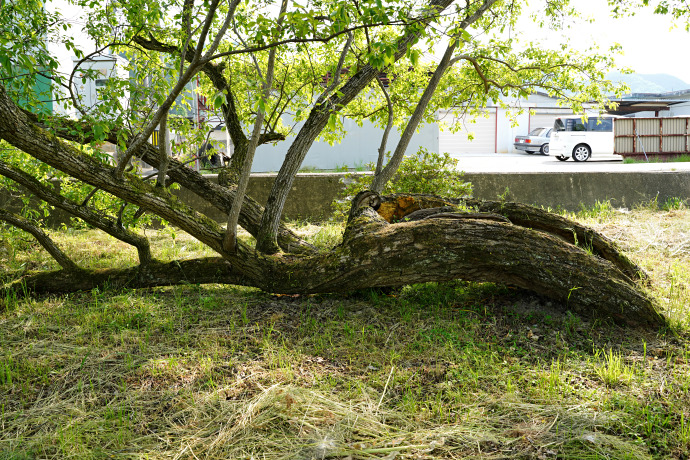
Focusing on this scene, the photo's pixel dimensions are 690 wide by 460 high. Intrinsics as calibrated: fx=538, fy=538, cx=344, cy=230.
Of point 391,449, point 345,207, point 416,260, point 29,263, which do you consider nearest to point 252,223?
point 345,207

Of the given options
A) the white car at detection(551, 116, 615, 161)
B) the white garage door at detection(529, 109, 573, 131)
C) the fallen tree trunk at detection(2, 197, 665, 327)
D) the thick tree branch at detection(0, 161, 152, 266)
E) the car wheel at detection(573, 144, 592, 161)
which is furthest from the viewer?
the white garage door at detection(529, 109, 573, 131)

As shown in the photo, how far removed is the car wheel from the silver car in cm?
679

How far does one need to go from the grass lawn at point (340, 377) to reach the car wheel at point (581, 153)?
54.3 feet

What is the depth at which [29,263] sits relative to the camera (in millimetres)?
6160

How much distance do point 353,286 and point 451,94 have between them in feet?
11.2

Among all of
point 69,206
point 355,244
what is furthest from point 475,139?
point 69,206

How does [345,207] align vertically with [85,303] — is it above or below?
above

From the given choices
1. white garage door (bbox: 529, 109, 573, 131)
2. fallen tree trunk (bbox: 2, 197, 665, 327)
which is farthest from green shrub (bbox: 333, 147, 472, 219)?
white garage door (bbox: 529, 109, 573, 131)

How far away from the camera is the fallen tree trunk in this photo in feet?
12.8

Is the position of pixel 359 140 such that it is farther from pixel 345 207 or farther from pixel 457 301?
pixel 457 301

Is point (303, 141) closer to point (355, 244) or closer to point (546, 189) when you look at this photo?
point (355, 244)

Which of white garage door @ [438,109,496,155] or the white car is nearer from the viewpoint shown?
the white car

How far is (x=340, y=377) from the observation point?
3.27 metres

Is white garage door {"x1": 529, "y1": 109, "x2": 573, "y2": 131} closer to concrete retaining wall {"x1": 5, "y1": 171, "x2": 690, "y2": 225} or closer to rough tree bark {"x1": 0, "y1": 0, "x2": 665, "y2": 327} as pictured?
concrete retaining wall {"x1": 5, "y1": 171, "x2": 690, "y2": 225}
